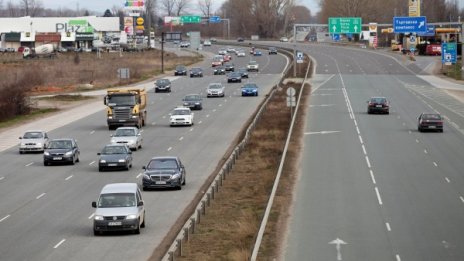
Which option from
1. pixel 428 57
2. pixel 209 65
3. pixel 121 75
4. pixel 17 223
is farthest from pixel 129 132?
pixel 428 57

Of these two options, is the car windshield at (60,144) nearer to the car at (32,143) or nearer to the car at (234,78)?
the car at (32,143)

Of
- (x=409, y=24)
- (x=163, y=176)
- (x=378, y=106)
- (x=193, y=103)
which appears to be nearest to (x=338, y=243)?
(x=163, y=176)

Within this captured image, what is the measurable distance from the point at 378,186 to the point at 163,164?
322 inches

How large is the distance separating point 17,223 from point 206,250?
7.67m

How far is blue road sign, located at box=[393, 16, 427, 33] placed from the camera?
11338 centimetres

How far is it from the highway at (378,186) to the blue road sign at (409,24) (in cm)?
3018

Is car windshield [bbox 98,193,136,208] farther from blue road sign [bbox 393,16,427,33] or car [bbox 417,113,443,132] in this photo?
blue road sign [bbox 393,16,427,33]

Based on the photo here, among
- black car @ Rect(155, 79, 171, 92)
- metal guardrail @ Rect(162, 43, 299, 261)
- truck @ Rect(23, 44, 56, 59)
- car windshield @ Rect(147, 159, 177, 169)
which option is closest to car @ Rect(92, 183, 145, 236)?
metal guardrail @ Rect(162, 43, 299, 261)

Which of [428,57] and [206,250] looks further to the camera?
[428,57]

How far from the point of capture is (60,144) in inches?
1839

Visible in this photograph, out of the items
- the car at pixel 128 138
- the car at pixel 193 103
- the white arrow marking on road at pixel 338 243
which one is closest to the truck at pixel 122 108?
the car at pixel 128 138

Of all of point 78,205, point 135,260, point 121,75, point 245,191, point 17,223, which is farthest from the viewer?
point 121,75

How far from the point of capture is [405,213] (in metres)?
32.5

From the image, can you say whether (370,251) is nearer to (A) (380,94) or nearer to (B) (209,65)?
(A) (380,94)
